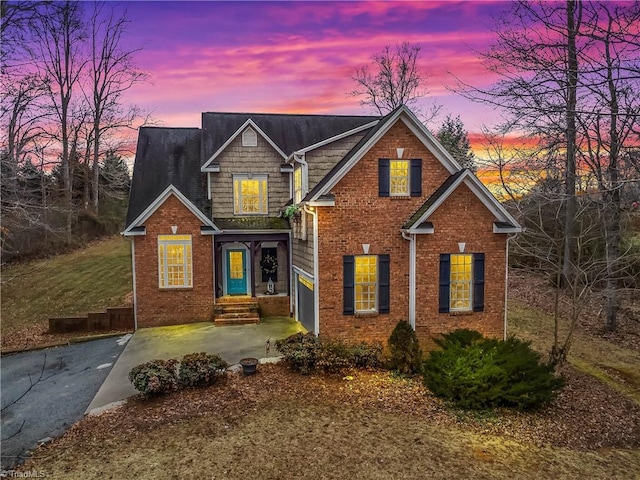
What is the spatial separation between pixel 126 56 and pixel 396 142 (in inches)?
1209

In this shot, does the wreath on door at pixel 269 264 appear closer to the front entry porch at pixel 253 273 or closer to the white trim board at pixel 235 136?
the front entry porch at pixel 253 273

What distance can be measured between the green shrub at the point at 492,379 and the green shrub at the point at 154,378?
6240mm

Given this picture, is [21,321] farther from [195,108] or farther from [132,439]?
[195,108]

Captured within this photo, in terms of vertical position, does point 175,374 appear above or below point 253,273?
below

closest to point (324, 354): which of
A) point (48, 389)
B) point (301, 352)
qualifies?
point (301, 352)

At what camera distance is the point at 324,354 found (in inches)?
452

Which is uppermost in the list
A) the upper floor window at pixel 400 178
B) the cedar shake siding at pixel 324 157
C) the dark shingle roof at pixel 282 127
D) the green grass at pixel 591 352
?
the dark shingle roof at pixel 282 127

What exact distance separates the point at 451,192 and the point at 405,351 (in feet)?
16.5

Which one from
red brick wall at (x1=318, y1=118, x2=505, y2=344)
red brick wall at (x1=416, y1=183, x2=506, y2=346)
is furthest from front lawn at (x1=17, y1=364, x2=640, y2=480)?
red brick wall at (x1=416, y1=183, x2=506, y2=346)

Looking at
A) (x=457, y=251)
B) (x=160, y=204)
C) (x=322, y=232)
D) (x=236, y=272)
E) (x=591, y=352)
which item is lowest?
(x=591, y=352)

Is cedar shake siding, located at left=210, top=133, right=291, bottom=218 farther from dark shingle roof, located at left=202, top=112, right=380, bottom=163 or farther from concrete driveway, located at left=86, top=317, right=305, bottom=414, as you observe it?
concrete driveway, located at left=86, top=317, right=305, bottom=414

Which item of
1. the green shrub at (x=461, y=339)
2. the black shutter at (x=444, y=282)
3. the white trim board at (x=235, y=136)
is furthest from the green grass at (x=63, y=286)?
the green shrub at (x=461, y=339)

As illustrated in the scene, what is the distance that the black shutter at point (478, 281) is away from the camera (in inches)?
532

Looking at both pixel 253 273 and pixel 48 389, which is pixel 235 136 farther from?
pixel 48 389
